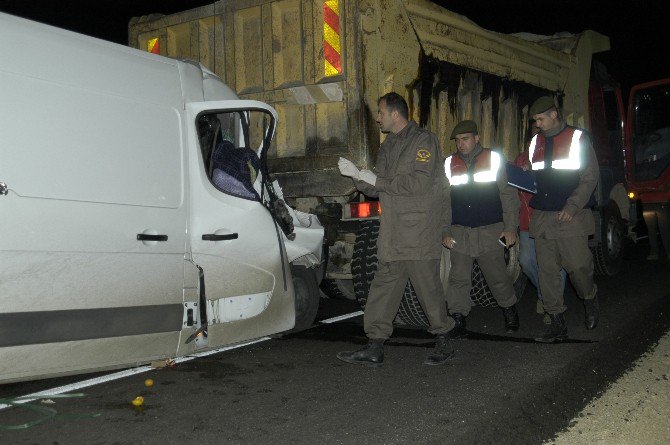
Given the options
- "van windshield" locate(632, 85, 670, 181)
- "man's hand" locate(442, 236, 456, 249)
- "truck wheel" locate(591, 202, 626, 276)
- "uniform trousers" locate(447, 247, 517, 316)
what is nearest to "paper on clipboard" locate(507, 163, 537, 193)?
"uniform trousers" locate(447, 247, 517, 316)

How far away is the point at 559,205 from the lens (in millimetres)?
5613

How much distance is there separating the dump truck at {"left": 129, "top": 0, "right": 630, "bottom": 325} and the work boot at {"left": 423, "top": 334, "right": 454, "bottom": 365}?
0.88 m

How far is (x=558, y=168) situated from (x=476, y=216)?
716 millimetres

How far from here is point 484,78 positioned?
23.8 feet

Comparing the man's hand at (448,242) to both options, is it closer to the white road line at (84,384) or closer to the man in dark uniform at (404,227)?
the man in dark uniform at (404,227)

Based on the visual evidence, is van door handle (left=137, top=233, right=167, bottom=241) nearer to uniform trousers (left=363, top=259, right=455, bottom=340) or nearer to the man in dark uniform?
the man in dark uniform

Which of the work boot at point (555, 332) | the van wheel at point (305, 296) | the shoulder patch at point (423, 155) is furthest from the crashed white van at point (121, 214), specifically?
the work boot at point (555, 332)

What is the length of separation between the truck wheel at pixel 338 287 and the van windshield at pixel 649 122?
674 centimetres

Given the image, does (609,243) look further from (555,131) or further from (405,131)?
(405,131)

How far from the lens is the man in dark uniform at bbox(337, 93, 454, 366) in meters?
4.80

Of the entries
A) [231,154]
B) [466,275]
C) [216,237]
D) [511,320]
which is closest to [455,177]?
[466,275]

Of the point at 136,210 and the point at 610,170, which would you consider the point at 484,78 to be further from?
the point at 136,210

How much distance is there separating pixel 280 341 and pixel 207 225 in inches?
64.8

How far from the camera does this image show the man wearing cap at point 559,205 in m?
5.57
